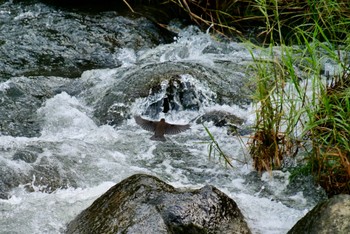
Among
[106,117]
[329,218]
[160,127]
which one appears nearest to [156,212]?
[329,218]

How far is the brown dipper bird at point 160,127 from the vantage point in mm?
4762

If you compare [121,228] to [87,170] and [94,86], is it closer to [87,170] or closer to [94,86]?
[87,170]

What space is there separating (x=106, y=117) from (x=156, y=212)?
215 cm

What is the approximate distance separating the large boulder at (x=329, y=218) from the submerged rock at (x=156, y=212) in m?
0.37

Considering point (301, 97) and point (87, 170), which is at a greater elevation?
point (301, 97)

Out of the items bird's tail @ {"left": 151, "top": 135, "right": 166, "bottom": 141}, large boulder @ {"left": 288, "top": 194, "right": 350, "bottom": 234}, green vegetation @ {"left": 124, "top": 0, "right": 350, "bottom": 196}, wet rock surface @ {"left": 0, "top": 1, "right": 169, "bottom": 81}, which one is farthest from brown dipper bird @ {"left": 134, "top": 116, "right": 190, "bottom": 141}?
large boulder @ {"left": 288, "top": 194, "right": 350, "bottom": 234}

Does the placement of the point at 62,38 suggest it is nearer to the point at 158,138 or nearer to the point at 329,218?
the point at 158,138

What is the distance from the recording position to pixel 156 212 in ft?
10.1

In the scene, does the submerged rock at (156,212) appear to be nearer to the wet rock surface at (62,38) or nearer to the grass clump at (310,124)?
the grass clump at (310,124)

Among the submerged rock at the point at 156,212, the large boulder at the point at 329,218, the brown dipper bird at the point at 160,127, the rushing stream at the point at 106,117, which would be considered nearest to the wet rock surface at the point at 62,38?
the rushing stream at the point at 106,117

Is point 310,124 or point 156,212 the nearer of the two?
point 156,212

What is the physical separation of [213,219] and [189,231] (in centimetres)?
17

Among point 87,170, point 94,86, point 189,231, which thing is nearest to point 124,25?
point 94,86

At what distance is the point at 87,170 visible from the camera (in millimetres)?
4086
